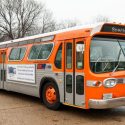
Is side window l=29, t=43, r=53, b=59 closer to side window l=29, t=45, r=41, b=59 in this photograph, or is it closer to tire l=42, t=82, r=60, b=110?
side window l=29, t=45, r=41, b=59

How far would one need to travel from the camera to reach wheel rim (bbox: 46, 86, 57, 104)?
1082cm

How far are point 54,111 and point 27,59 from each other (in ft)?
9.06

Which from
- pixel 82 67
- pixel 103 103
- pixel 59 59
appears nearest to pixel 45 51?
pixel 59 59

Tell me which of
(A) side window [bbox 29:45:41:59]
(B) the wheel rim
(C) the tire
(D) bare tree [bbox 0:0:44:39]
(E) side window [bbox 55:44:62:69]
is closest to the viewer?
(E) side window [bbox 55:44:62:69]

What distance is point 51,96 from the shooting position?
429 inches

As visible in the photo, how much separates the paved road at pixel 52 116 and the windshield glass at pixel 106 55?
144 cm

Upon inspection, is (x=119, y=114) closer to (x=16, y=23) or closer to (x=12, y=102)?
(x=12, y=102)

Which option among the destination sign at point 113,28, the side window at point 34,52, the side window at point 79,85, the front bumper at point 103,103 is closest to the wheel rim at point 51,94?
the side window at point 79,85

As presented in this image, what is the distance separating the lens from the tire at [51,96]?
10648mm

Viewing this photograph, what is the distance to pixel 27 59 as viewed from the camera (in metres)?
12.7

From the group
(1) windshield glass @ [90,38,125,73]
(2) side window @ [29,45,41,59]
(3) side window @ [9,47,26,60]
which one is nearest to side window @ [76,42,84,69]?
(1) windshield glass @ [90,38,125,73]

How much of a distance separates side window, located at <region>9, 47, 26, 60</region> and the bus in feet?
4.31

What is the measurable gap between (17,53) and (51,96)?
345 centimetres

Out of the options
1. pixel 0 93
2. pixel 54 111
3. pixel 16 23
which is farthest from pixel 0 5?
pixel 54 111
